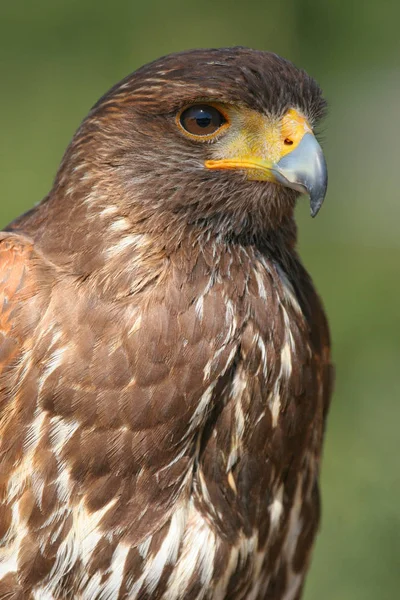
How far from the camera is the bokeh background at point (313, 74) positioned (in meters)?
8.26

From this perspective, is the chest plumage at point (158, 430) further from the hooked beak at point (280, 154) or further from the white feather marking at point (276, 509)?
the hooked beak at point (280, 154)

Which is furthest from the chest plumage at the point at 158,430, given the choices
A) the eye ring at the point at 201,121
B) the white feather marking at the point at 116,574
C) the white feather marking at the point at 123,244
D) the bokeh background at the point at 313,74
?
the bokeh background at the point at 313,74

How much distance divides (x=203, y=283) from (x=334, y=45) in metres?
6.60

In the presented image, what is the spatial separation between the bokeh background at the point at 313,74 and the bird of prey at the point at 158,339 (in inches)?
141

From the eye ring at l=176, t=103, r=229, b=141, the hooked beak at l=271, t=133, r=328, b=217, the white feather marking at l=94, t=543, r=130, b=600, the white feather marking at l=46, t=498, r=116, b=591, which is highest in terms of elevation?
the eye ring at l=176, t=103, r=229, b=141

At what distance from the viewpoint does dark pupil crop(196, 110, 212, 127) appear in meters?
3.48

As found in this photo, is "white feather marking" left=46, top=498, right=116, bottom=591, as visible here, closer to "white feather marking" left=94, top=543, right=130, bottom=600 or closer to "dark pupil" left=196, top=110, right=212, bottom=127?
"white feather marking" left=94, top=543, right=130, bottom=600

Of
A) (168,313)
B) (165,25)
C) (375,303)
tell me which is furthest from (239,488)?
(165,25)

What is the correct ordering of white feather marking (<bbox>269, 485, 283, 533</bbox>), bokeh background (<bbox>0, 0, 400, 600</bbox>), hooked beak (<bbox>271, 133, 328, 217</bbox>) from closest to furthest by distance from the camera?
hooked beak (<bbox>271, 133, 328, 217</bbox>) → white feather marking (<bbox>269, 485, 283, 533</bbox>) → bokeh background (<bbox>0, 0, 400, 600</bbox>)

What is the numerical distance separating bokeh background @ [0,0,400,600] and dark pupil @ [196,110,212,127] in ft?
12.4

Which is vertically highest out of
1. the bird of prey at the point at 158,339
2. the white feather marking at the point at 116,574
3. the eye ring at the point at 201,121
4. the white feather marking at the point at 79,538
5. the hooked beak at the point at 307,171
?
the eye ring at the point at 201,121

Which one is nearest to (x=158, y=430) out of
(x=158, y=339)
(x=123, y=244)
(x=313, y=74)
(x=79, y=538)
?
(x=158, y=339)

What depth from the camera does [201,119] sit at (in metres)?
3.49

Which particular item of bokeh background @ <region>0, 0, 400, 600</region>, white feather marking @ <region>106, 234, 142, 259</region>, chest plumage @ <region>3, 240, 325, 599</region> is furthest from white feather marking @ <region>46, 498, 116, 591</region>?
bokeh background @ <region>0, 0, 400, 600</region>
